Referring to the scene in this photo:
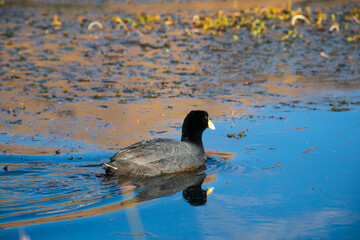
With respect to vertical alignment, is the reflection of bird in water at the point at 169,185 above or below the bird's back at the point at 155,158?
below

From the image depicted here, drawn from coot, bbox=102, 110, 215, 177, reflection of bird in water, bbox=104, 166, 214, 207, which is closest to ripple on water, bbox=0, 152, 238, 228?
reflection of bird in water, bbox=104, 166, 214, 207

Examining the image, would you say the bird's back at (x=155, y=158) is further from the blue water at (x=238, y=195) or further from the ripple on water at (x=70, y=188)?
the blue water at (x=238, y=195)

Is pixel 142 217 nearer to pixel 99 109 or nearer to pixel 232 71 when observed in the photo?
pixel 99 109

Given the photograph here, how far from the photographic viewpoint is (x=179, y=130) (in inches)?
384

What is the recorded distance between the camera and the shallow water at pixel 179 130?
6.24 meters

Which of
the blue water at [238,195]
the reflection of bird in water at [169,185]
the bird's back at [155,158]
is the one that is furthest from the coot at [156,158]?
the blue water at [238,195]

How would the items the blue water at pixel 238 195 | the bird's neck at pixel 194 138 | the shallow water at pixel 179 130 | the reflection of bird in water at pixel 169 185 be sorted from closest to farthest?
1. the blue water at pixel 238 195
2. the shallow water at pixel 179 130
3. the reflection of bird in water at pixel 169 185
4. the bird's neck at pixel 194 138

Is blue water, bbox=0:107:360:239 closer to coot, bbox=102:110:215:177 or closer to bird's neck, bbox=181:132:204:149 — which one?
coot, bbox=102:110:215:177

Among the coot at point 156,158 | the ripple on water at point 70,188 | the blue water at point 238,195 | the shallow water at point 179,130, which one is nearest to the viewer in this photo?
the blue water at point 238,195

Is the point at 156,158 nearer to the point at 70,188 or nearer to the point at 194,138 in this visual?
the point at 194,138

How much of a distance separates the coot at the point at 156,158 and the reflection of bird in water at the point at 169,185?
0.11m

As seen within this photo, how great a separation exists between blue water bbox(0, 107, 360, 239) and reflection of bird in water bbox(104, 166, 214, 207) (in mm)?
28

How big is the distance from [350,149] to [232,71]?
230 inches

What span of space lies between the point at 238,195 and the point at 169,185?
108 cm
